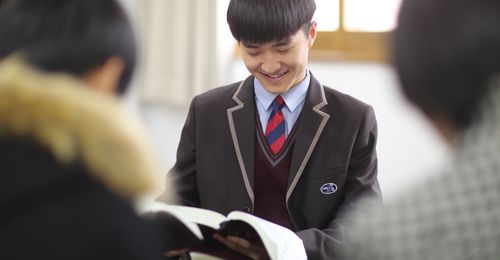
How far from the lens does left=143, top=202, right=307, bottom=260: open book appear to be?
149cm

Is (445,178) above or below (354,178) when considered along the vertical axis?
above

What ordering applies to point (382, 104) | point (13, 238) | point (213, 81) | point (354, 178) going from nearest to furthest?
point (13, 238), point (354, 178), point (382, 104), point (213, 81)

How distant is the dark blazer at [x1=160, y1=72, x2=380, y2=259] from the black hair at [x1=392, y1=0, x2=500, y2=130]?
86 centimetres

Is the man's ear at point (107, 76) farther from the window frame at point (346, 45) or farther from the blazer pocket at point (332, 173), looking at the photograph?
the window frame at point (346, 45)

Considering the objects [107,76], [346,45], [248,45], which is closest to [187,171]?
[248,45]

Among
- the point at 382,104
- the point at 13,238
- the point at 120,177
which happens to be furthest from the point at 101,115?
the point at 382,104

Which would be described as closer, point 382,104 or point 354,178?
point 354,178

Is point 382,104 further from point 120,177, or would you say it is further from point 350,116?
point 120,177

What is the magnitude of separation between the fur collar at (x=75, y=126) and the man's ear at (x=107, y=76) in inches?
1.2

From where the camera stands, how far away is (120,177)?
95 cm

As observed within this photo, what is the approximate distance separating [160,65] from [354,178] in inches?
75.3

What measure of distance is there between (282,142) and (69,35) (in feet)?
3.27

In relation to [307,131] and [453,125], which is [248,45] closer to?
[307,131]

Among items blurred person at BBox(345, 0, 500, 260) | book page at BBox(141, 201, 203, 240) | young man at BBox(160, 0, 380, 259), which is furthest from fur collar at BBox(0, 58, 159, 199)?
young man at BBox(160, 0, 380, 259)
